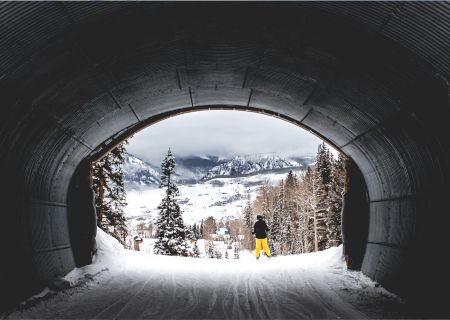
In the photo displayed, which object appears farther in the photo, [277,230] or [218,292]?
[277,230]

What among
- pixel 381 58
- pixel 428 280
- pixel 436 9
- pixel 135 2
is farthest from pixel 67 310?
pixel 436 9

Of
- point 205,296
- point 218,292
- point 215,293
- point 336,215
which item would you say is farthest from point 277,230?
point 205,296

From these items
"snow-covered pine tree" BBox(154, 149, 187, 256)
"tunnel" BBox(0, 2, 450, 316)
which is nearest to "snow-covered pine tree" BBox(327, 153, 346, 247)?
"snow-covered pine tree" BBox(154, 149, 187, 256)

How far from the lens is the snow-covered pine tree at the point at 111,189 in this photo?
25.0 m

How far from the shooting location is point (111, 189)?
93.7 ft

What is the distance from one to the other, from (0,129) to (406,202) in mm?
7629

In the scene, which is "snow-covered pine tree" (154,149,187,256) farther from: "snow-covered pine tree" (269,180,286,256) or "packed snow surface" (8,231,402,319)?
"snow-covered pine tree" (269,180,286,256)

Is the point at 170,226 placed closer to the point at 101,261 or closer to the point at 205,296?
the point at 101,261

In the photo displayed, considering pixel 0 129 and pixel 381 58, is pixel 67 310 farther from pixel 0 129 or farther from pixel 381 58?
pixel 381 58

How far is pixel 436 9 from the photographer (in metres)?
4.95

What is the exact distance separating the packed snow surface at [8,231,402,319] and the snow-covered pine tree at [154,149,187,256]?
24.3 m

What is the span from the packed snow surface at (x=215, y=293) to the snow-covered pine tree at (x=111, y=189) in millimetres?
11627

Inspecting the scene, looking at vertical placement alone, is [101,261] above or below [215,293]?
above

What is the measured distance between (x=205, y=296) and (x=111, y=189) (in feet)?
69.0
